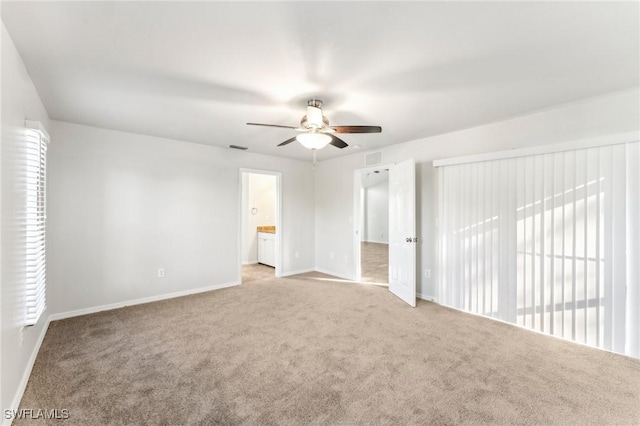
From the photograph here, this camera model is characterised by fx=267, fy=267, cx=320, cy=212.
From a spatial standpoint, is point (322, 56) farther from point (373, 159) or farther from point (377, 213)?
point (377, 213)

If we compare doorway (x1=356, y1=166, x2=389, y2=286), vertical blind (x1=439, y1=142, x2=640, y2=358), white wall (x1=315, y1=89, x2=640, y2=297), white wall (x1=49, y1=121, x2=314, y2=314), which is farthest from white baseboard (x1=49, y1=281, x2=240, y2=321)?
doorway (x1=356, y1=166, x2=389, y2=286)

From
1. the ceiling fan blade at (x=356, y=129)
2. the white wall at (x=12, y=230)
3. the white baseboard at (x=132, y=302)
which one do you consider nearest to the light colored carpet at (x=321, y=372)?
the white baseboard at (x=132, y=302)

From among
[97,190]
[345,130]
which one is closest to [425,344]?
[345,130]

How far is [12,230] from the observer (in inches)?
71.5

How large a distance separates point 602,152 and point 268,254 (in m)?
5.74

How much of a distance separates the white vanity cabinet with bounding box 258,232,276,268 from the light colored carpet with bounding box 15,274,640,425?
9.05 ft

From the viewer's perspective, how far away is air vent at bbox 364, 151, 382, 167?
15.7 feet

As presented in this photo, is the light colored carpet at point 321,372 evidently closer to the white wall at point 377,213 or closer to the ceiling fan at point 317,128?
the ceiling fan at point 317,128

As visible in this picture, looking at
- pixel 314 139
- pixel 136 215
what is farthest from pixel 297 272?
pixel 314 139

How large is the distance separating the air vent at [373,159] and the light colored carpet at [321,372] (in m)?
2.62

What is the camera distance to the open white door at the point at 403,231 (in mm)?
3854

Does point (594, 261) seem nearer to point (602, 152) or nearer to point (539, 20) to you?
point (602, 152)

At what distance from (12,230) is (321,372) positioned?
2454 mm

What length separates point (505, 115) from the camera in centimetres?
311
